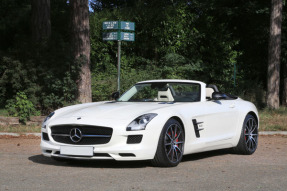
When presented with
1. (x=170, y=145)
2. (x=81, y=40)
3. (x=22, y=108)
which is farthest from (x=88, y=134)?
(x=81, y=40)

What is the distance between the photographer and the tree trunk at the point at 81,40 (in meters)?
16.6

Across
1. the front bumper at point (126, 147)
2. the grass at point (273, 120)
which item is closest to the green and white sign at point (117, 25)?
the grass at point (273, 120)

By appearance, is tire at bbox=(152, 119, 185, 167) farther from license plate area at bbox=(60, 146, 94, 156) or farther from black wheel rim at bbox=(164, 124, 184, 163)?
license plate area at bbox=(60, 146, 94, 156)

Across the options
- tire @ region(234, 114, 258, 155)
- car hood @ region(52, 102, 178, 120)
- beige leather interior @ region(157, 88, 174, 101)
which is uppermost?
beige leather interior @ region(157, 88, 174, 101)

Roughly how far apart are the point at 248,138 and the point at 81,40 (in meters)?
7.79

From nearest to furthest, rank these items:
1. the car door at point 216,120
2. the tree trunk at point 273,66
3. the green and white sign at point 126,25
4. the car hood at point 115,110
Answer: the car hood at point 115,110
the car door at point 216,120
the green and white sign at point 126,25
the tree trunk at point 273,66

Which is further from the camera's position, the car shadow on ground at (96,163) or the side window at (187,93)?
the side window at (187,93)

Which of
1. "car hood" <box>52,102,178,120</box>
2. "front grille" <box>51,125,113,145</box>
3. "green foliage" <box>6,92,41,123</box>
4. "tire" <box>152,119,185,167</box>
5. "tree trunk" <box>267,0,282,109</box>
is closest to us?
"front grille" <box>51,125,113,145</box>

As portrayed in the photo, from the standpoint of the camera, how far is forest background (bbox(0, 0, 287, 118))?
16.2 meters

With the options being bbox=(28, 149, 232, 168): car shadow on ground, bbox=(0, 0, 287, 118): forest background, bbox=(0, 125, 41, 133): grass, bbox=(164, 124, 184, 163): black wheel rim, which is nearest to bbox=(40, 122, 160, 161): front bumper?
bbox=(164, 124, 184, 163): black wheel rim

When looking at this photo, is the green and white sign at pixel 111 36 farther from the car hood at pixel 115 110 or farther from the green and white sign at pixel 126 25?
the car hood at pixel 115 110

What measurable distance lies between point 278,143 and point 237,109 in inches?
106

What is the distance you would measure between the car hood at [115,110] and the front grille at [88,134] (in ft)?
0.73

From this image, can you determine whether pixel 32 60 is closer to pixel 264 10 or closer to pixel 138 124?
pixel 138 124
